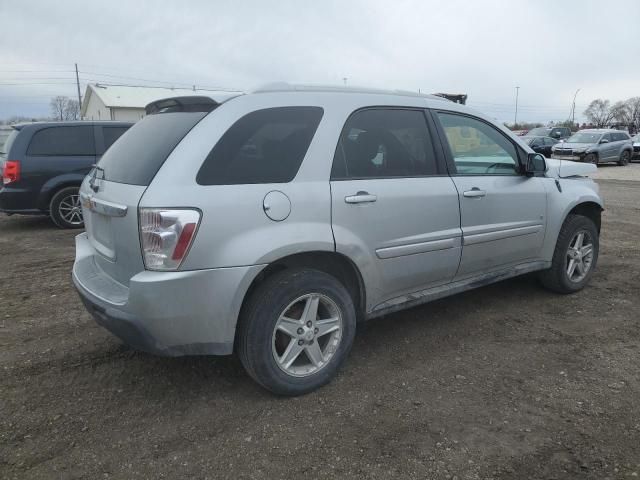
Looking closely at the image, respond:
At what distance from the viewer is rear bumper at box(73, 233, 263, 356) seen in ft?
8.32

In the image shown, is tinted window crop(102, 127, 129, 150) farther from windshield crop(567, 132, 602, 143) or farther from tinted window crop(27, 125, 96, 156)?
windshield crop(567, 132, 602, 143)

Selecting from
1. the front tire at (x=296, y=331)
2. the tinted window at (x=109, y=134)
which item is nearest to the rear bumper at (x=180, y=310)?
the front tire at (x=296, y=331)

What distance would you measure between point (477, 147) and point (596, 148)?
820 inches

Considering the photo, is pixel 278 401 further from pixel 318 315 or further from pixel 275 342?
pixel 318 315

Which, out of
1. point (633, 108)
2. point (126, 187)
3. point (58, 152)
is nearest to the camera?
point (126, 187)

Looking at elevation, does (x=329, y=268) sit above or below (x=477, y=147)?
below

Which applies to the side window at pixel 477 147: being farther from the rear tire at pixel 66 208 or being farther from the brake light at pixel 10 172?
the brake light at pixel 10 172

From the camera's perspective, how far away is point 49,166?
Answer: 309 inches

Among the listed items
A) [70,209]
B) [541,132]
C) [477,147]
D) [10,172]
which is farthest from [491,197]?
[541,132]

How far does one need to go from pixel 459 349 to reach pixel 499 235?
95 centimetres

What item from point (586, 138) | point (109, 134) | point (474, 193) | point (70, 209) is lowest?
point (70, 209)

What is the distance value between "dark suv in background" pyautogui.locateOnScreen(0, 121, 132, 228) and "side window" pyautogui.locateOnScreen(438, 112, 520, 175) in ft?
20.5

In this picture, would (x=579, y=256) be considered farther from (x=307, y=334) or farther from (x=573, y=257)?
(x=307, y=334)

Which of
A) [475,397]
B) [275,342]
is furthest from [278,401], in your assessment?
[475,397]
